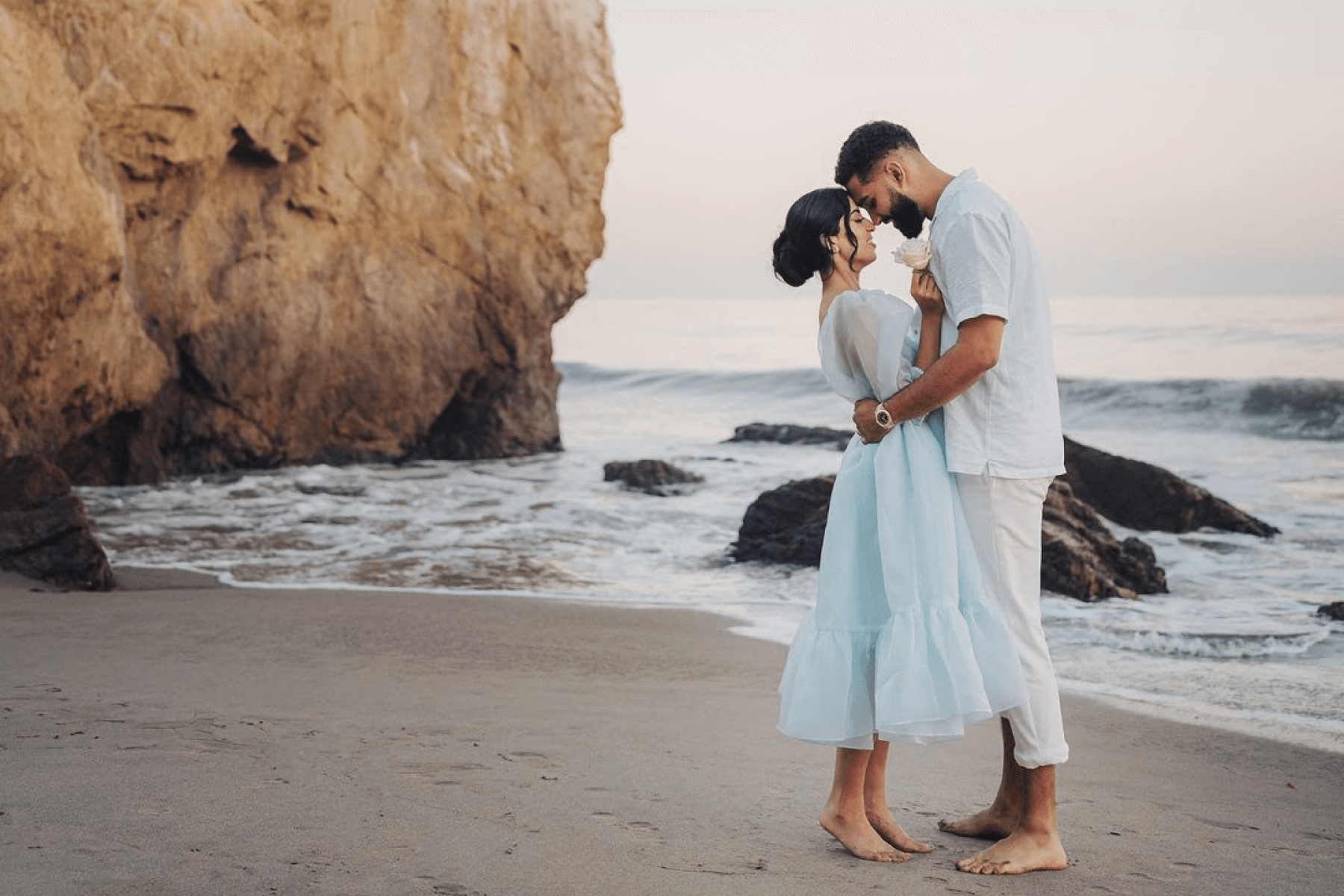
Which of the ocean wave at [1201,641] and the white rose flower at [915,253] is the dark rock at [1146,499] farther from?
the white rose flower at [915,253]

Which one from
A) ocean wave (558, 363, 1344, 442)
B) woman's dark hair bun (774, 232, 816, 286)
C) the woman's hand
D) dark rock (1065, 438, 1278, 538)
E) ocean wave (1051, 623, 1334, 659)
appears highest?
ocean wave (558, 363, 1344, 442)

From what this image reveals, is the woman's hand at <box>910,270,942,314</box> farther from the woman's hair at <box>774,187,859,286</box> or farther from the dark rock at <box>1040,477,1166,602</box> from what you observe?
the dark rock at <box>1040,477,1166,602</box>

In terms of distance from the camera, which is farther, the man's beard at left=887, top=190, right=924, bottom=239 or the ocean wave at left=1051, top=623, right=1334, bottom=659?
the ocean wave at left=1051, top=623, right=1334, bottom=659

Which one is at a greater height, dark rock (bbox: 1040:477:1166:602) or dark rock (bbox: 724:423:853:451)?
dark rock (bbox: 724:423:853:451)

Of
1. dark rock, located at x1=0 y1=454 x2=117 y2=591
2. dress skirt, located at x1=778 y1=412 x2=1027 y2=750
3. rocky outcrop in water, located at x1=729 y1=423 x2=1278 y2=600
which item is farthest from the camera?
rocky outcrop in water, located at x1=729 y1=423 x2=1278 y2=600

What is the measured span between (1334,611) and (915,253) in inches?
205

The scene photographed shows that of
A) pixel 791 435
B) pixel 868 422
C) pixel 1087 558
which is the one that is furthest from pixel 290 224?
pixel 868 422

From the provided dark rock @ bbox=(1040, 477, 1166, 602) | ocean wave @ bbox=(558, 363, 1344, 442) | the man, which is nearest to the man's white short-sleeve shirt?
the man

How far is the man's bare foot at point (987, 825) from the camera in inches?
138

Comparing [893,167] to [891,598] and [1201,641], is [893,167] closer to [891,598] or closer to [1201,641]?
[891,598]

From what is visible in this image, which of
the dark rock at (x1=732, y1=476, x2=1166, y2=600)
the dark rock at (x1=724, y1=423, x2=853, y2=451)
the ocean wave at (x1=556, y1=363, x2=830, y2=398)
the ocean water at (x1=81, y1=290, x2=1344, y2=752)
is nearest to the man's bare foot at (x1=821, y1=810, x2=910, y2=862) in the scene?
the ocean water at (x1=81, y1=290, x2=1344, y2=752)

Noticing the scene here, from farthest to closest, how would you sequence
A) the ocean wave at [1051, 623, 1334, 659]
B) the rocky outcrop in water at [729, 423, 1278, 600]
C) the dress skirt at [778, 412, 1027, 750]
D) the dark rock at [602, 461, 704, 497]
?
the dark rock at [602, 461, 704, 497] < the rocky outcrop in water at [729, 423, 1278, 600] < the ocean wave at [1051, 623, 1334, 659] < the dress skirt at [778, 412, 1027, 750]

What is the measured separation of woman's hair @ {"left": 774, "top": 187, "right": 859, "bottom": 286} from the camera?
3.47 meters

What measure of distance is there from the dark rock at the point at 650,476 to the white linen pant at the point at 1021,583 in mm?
10538
